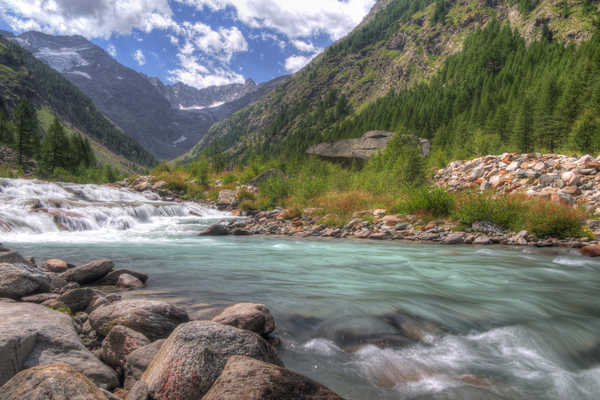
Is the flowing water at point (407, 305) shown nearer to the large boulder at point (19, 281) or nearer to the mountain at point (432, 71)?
the large boulder at point (19, 281)

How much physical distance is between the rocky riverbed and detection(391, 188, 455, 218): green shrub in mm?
12612

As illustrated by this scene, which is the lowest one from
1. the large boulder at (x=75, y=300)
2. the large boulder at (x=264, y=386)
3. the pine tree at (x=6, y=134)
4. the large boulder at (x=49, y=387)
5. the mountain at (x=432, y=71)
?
the large boulder at (x=75, y=300)

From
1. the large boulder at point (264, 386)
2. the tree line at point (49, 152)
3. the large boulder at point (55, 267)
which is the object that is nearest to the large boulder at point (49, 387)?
the large boulder at point (264, 386)

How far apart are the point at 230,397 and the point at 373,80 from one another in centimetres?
13844

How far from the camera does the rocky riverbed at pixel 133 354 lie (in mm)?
1896

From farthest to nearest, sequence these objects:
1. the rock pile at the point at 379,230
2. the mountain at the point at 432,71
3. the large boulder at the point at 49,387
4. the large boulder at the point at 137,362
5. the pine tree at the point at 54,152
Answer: the mountain at the point at 432,71 < the pine tree at the point at 54,152 < the rock pile at the point at 379,230 < the large boulder at the point at 137,362 < the large boulder at the point at 49,387

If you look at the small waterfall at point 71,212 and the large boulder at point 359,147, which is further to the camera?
the large boulder at point 359,147

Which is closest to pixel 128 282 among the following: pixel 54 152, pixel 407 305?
pixel 407 305

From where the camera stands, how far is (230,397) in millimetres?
1859

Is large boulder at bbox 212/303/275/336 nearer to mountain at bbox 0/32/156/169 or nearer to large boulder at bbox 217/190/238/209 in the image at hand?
large boulder at bbox 217/190/238/209

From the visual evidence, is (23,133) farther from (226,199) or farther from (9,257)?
(9,257)

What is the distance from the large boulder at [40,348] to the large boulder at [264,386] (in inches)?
56.5

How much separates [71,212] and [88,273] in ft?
42.9

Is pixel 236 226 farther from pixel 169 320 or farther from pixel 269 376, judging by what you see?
pixel 269 376
